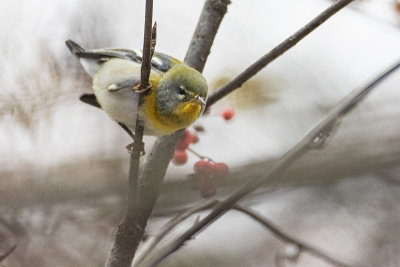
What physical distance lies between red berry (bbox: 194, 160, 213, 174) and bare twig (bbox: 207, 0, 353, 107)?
1.12ft

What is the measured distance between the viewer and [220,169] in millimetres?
2271

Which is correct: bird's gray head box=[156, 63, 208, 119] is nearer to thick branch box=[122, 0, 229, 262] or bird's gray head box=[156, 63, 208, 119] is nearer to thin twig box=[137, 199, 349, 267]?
thick branch box=[122, 0, 229, 262]

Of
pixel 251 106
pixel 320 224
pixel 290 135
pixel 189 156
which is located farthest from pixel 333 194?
pixel 189 156

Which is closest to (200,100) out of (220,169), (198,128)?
(220,169)

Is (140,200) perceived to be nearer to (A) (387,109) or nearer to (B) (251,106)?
(B) (251,106)

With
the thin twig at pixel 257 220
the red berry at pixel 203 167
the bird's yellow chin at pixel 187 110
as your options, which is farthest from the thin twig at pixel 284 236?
the bird's yellow chin at pixel 187 110

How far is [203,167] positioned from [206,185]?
129mm

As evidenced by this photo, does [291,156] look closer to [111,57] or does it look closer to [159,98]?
[159,98]

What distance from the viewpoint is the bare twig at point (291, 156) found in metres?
1.52

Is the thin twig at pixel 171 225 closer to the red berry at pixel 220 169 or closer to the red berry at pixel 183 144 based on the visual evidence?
the red berry at pixel 220 169

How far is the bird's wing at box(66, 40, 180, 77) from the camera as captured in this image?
2387 mm

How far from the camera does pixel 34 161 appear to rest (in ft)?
9.97

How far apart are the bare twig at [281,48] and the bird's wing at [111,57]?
1.00ft

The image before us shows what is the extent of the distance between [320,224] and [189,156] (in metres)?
1.42
